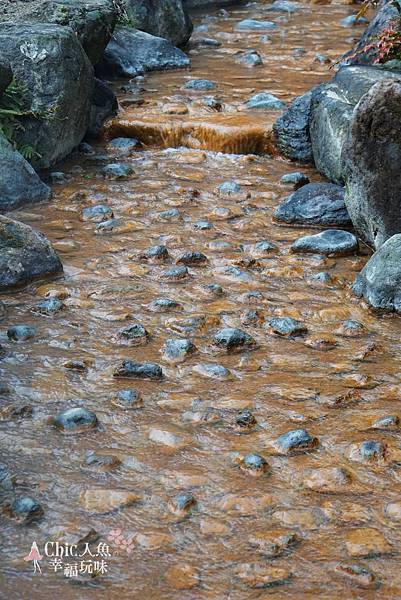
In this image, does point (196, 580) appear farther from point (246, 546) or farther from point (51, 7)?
point (51, 7)

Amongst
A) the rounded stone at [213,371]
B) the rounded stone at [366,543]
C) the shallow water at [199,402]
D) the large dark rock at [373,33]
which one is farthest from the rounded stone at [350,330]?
the large dark rock at [373,33]

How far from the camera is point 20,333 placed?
4.08 meters

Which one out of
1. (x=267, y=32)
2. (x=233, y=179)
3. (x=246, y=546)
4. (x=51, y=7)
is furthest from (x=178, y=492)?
(x=267, y=32)

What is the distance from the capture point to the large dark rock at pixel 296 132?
6.58 m

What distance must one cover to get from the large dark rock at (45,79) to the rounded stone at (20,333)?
2.35m

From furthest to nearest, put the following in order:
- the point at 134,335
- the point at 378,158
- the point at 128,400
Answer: the point at 378,158 → the point at 134,335 → the point at 128,400

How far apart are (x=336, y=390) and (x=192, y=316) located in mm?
856

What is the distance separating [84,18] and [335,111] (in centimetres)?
221

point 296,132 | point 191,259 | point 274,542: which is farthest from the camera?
point 296,132

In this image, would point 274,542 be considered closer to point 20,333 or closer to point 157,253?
point 20,333

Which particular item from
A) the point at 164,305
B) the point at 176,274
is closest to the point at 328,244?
the point at 176,274

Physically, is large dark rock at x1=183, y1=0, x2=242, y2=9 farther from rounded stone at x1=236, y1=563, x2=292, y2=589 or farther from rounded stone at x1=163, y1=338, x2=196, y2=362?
rounded stone at x1=236, y1=563, x2=292, y2=589

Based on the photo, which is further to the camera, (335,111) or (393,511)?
(335,111)

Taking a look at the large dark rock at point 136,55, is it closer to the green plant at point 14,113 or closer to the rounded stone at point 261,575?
the green plant at point 14,113
